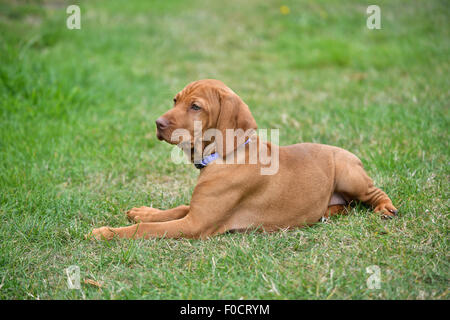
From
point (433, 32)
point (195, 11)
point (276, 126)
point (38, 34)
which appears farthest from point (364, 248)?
point (195, 11)

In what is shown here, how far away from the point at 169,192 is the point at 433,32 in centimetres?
787

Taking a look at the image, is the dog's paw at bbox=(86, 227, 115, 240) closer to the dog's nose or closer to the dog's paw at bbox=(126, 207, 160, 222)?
the dog's paw at bbox=(126, 207, 160, 222)

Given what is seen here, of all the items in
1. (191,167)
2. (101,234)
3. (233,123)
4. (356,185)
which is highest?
(233,123)

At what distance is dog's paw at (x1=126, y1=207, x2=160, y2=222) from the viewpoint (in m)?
3.64

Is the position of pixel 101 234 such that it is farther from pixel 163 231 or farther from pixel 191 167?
pixel 191 167

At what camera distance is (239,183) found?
336cm

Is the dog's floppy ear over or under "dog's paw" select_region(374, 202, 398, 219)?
over

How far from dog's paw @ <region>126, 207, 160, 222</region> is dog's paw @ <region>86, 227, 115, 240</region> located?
29cm

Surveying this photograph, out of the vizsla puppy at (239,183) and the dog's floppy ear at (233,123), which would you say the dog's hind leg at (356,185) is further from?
the dog's floppy ear at (233,123)

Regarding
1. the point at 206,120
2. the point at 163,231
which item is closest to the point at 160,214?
the point at 163,231

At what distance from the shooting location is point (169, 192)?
14.0 feet

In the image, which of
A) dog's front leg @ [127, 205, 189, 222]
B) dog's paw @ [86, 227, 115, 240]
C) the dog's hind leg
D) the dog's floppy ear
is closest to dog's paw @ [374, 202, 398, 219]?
the dog's hind leg

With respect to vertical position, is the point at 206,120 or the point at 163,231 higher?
the point at 206,120

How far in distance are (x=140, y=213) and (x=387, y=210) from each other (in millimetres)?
1947
